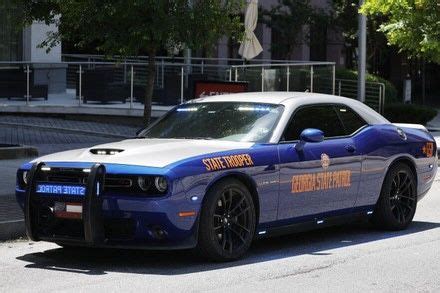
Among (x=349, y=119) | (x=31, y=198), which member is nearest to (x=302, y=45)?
(x=349, y=119)

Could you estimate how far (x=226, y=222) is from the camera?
7602mm

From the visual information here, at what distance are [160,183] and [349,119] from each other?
285 cm

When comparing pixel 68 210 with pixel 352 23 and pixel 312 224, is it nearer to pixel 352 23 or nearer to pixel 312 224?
pixel 312 224

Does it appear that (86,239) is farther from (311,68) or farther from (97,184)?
(311,68)

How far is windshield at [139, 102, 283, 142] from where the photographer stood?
8.23 meters

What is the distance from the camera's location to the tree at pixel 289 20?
32812 millimetres

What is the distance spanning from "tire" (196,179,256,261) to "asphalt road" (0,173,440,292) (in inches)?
5.3

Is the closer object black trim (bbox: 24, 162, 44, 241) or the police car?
the police car

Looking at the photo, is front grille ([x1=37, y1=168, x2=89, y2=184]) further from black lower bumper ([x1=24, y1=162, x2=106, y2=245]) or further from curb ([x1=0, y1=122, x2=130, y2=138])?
curb ([x1=0, y1=122, x2=130, y2=138])

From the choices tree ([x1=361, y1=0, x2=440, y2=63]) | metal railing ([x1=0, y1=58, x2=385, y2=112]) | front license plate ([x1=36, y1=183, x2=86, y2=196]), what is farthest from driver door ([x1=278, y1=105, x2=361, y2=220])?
metal railing ([x1=0, y1=58, x2=385, y2=112])

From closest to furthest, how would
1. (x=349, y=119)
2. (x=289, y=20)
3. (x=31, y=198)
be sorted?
(x=31, y=198) → (x=349, y=119) → (x=289, y=20)

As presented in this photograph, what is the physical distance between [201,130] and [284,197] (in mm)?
1033

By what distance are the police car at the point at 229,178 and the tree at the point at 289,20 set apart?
926 inches

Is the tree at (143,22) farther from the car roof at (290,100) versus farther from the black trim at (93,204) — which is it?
the black trim at (93,204)
